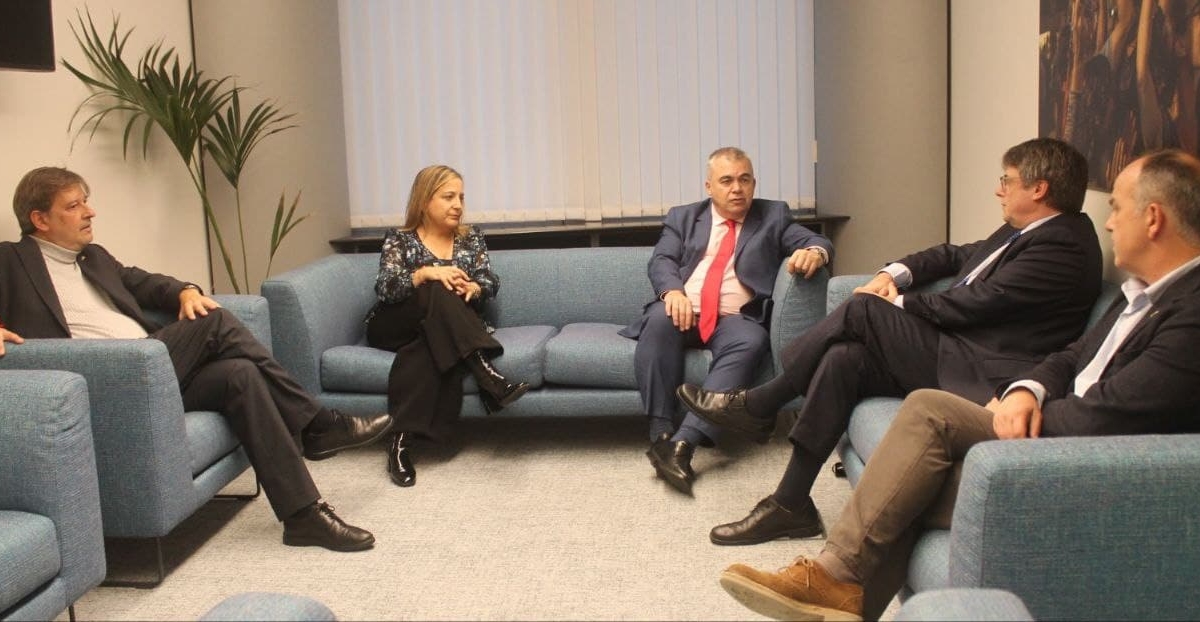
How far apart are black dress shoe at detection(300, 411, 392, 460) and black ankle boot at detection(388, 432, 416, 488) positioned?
194 mm

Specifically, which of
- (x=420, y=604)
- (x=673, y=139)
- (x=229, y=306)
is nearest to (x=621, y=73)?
(x=673, y=139)

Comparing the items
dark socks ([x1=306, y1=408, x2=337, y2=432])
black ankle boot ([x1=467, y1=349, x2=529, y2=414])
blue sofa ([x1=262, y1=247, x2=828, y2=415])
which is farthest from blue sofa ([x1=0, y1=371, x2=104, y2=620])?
black ankle boot ([x1=467, y1=349, x2=529, y2=414])

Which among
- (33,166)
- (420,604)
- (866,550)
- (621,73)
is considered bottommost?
(420,604)

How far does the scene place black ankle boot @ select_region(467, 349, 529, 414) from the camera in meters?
4.48

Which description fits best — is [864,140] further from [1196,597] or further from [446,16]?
[1196,597]

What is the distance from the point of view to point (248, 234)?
568 cm

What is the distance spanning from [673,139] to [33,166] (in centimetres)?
314

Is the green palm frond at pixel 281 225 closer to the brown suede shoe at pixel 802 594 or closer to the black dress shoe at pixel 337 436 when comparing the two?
the black dress shoe at pixel 337 436

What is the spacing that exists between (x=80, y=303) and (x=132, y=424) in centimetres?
81

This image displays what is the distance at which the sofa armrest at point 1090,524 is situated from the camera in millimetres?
2115

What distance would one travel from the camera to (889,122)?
5547 mm

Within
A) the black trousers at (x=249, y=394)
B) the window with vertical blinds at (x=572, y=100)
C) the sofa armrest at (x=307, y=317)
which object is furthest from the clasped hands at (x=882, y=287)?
the window with vertical blinds at (x=572, y=100)

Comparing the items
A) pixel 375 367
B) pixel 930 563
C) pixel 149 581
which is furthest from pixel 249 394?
pixel 930 563

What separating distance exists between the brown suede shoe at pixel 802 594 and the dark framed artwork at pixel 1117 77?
4.69 feet
